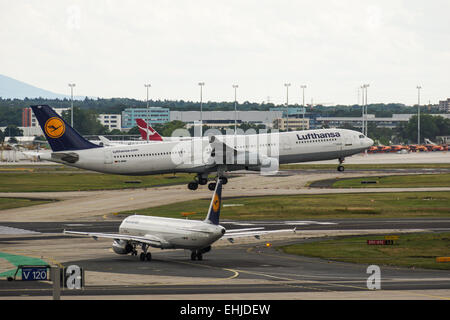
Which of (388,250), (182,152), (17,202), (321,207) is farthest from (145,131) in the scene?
(388,250)

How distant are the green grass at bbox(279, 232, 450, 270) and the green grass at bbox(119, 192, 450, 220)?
51.0 ft

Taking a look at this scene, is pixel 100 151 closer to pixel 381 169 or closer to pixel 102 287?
pixel 102 287

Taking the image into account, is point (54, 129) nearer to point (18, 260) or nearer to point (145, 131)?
point (18, 260)

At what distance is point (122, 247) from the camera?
51.2m

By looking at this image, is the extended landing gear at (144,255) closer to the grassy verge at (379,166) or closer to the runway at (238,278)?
the runway at (238,278)

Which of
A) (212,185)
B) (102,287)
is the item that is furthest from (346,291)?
(212,185)

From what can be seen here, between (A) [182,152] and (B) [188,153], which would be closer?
(A) [182,152]

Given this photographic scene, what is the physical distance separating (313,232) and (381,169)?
263 feet

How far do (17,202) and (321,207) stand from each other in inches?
1430

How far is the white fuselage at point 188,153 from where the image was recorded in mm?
80000

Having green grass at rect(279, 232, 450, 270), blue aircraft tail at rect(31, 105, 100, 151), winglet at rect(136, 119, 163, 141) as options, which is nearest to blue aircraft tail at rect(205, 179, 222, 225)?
green grass at rect(279, 232, 450, 270)

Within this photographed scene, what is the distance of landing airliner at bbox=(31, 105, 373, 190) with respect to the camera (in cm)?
7806

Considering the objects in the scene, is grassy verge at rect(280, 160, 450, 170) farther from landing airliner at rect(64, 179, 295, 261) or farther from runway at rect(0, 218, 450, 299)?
landing airliner at rect(64, 179, 295, 261)

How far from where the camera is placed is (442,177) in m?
116
